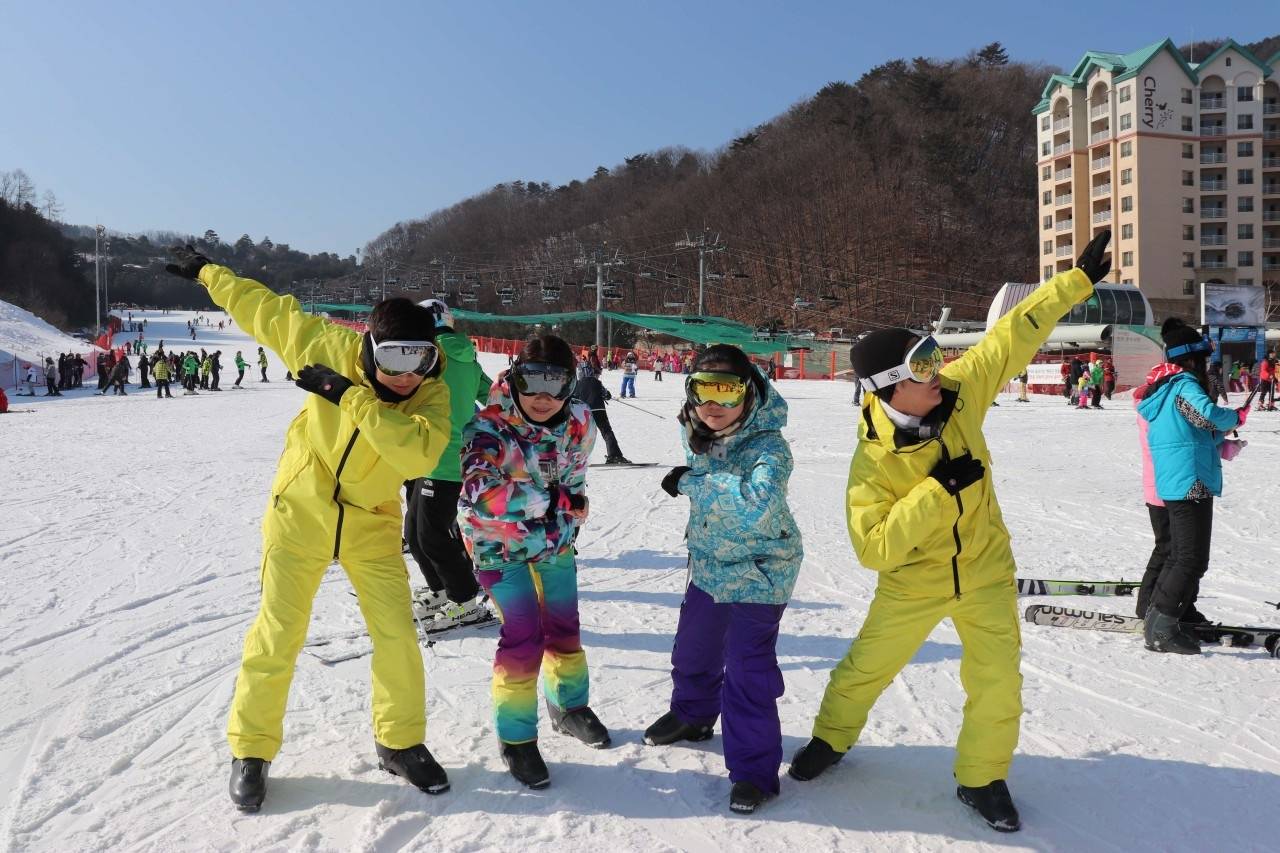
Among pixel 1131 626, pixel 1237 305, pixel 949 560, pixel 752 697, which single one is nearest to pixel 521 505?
pixel 752 697

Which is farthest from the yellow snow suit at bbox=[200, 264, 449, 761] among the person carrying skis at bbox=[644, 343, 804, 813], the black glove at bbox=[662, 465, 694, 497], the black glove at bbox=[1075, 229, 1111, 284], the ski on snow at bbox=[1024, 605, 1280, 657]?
the ski on snow at bbox=[1024, 605, 1280, 657]

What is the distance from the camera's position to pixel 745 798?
9.54 ft

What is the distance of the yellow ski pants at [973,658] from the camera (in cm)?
283

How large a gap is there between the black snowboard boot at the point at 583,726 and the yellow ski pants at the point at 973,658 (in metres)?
0.97

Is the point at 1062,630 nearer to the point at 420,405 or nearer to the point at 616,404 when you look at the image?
the point at 420,405

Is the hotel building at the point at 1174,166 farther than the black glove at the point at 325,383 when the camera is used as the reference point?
Yes

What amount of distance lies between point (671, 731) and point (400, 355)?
1.74 m

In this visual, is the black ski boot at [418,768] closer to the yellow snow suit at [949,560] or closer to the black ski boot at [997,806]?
the yellow snow suit at [949,560]

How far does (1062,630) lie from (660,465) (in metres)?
7.53

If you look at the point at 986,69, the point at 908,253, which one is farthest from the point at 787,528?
the point at 986,69

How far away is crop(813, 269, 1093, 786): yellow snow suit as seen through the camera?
279 cm

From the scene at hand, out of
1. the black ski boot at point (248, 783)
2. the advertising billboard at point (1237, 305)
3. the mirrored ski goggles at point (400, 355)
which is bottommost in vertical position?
the black ski boot at point (248, 783)

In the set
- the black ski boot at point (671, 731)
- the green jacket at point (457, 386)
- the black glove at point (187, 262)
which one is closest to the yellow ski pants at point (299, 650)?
the black ski boot at point (671, 731)

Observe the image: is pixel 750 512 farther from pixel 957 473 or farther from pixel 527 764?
pixel 527 764
